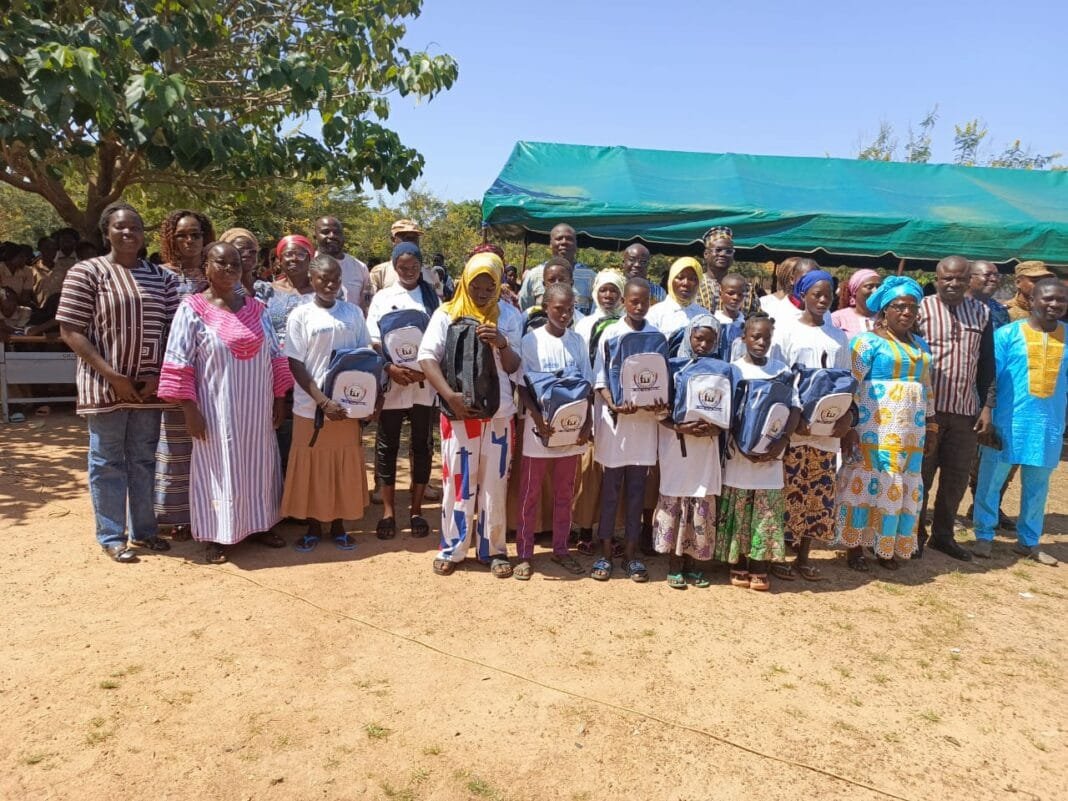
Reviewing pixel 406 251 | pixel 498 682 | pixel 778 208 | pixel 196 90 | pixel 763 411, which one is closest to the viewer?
pixel 498 682

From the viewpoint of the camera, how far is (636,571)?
165 inches

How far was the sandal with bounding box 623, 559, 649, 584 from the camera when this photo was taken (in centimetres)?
418

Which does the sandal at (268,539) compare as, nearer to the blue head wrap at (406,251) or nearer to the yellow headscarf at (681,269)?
the blue head wrap at (406,251)

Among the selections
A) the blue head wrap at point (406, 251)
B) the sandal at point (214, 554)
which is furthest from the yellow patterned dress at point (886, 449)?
the sandal at point (214, 554)

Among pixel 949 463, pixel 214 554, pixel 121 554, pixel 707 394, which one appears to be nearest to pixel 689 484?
pixel 707 394

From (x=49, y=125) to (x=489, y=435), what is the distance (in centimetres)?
453

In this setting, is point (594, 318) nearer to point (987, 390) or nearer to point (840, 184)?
point (987, 390)

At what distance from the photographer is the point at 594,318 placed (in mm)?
4602

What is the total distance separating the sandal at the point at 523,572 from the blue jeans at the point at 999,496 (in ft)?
11.4

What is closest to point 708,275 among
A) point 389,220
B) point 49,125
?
point 49,125

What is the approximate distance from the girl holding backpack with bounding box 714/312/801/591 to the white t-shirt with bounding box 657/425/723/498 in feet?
0.35

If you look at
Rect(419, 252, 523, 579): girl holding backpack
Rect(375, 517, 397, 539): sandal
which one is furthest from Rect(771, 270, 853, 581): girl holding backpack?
Rect(375, 517, 397, 539): sandal

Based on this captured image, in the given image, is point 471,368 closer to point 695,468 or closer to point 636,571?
point 695,468

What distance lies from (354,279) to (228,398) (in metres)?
1.77
